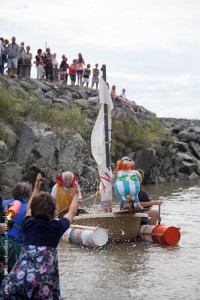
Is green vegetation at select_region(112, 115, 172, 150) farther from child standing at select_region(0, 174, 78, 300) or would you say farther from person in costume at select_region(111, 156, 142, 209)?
child standing at select_region(0, 174, 78, 300)

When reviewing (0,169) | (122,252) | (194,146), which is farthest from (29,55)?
(122,252)

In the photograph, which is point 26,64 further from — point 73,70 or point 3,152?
point 3,152

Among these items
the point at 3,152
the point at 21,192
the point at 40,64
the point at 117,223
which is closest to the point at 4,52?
the point at 40,64

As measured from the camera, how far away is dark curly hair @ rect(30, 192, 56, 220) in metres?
5.95

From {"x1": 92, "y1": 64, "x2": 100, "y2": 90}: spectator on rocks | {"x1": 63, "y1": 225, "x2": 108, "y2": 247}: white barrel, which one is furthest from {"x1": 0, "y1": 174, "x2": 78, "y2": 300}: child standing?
{"x1": 92, "y1": 64, "x2": 100, "y2": 90}: spectator on rocks

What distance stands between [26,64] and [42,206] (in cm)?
2437

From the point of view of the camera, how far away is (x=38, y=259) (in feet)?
19.4

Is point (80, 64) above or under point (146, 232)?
above

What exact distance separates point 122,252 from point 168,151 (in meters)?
→ 23.5

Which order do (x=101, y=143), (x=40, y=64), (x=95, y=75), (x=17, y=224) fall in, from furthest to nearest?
(x=95, y=75) → (x=40, y=64) → (x=101, y=143) → (x=17, y=224)

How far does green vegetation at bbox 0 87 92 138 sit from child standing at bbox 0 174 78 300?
1865 centimetres

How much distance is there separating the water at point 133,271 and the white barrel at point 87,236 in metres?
0.16

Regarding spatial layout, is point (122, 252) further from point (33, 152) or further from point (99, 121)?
point (33, 152)

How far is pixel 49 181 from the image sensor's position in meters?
24.0
